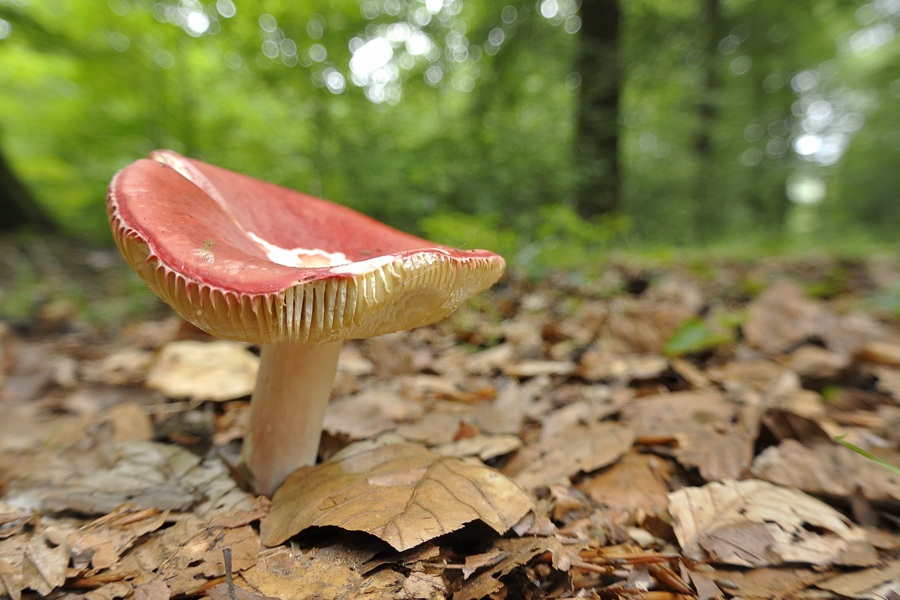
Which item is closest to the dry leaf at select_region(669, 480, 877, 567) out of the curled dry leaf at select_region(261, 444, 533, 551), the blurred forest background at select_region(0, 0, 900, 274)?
the curled dry leaf at select_region(261, 444, 533, 551)

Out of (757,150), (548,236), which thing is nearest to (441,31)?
(548,236)

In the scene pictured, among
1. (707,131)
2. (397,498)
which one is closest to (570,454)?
(397,498)

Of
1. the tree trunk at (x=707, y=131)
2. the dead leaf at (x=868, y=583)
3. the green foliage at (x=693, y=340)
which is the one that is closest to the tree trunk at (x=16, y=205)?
the green foliage at (x=693, y=340)

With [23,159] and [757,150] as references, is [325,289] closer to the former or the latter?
[23,159]

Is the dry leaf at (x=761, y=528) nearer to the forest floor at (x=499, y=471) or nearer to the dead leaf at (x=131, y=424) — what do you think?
the forest floor at (x=499, y=471)

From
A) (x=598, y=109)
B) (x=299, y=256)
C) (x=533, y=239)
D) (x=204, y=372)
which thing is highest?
(x=598, y=109)

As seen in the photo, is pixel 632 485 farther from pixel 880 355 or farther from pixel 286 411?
pixel 880 355

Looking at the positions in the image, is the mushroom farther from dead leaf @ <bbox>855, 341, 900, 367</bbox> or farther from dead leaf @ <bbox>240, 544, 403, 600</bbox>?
dead leaf @ <bbox>855, 341, 900, 367</bbox>
